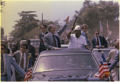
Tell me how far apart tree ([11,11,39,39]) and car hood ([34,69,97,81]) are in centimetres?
7428

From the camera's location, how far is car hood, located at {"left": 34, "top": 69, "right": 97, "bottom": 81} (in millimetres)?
5057

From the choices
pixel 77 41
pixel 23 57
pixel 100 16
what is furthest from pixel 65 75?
pixel 100 16

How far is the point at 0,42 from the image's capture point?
673cm

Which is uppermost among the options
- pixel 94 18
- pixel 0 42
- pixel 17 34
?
pixel 0 42

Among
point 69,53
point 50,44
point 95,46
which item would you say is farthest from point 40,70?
point 95,46

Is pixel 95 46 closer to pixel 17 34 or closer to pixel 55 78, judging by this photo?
pixel 55 78

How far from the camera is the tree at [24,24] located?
80000 mm

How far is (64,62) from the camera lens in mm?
6379

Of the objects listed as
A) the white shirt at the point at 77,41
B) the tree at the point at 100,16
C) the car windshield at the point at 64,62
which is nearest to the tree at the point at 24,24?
the tree at the point at 100,16

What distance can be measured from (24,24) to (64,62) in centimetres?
7617

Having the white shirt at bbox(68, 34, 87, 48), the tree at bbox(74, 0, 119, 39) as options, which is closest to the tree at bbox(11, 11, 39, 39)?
the tree at bbox(74, 0, 119, 39)

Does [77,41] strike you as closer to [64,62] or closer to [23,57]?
[23,57]

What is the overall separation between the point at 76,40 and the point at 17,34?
72.4 metres

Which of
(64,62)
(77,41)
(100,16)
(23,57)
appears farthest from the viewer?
(100,16)
